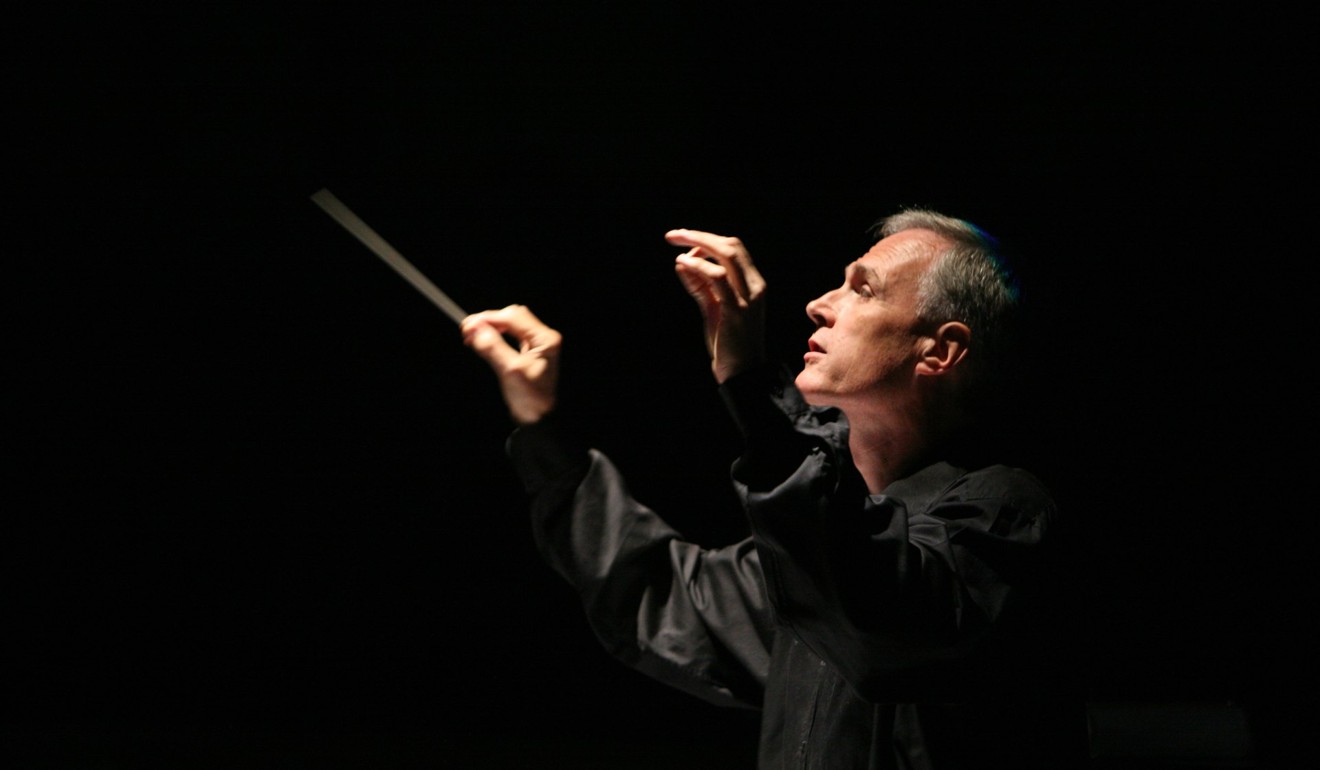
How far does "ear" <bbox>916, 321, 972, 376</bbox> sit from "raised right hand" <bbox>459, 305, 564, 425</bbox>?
376mm

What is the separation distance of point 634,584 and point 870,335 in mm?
365

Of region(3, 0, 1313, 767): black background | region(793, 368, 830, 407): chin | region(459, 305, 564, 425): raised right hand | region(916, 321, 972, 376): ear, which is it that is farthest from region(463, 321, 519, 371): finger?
region(3, 0, 1313, 767): black background

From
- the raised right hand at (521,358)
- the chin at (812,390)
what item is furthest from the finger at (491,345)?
the chin at (812,390)

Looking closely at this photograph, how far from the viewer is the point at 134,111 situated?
1.78 metres

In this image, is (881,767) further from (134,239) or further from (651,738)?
(134,239)

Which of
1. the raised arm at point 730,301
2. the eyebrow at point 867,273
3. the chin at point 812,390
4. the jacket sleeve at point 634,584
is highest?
the raised arm at point 730,301

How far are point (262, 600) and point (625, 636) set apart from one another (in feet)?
2.38

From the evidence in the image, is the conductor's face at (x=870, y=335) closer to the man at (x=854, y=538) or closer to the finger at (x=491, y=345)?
the man at (x=854, y=538)

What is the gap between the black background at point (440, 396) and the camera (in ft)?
5.50

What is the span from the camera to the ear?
3.86 ft

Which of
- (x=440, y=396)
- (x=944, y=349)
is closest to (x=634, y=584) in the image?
(x=944, y=349)

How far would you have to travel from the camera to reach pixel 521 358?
1167mm

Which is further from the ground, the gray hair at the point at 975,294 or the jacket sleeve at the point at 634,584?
the gray hair at the point at 975,294

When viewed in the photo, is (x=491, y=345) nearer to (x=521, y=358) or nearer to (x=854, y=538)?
(x=521, y=358)
